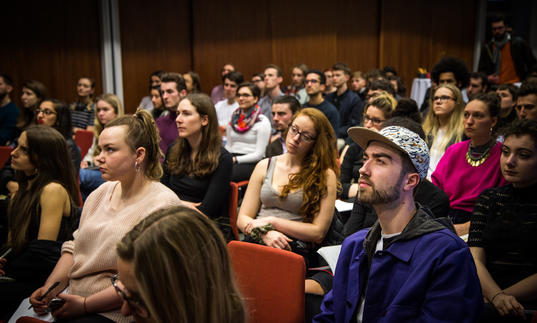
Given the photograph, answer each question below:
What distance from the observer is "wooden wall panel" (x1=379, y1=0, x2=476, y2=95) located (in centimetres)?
938

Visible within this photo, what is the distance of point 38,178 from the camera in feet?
7.76

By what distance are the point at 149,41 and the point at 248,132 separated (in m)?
4.12

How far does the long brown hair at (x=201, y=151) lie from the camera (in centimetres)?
296

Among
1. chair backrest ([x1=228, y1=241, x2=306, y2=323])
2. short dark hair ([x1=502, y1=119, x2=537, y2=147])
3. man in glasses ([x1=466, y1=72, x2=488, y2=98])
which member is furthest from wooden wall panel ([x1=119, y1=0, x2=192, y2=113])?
short dark hair ([x1=502, y1=119, x2=537, y2=147])

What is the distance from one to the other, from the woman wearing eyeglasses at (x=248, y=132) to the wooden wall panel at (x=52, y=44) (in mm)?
3811

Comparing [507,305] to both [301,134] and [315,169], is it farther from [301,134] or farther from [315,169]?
[301,134]

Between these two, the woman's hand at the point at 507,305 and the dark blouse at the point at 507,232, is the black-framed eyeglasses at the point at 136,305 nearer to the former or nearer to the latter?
the woman's hand at the point at 507,305

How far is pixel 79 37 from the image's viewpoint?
7562 millimetres

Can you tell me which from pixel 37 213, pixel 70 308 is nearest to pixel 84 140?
pixel 37 213

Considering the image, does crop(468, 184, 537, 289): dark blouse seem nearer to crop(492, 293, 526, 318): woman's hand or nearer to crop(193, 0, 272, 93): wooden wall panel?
crop(492, 293, 526, 318): woman's hand

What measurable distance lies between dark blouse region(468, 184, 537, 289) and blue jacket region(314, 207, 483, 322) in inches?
29.3

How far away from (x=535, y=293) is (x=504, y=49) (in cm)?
614

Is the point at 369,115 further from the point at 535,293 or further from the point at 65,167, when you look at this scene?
the point at 65,167

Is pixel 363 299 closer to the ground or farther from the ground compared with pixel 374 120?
closer to the ground
